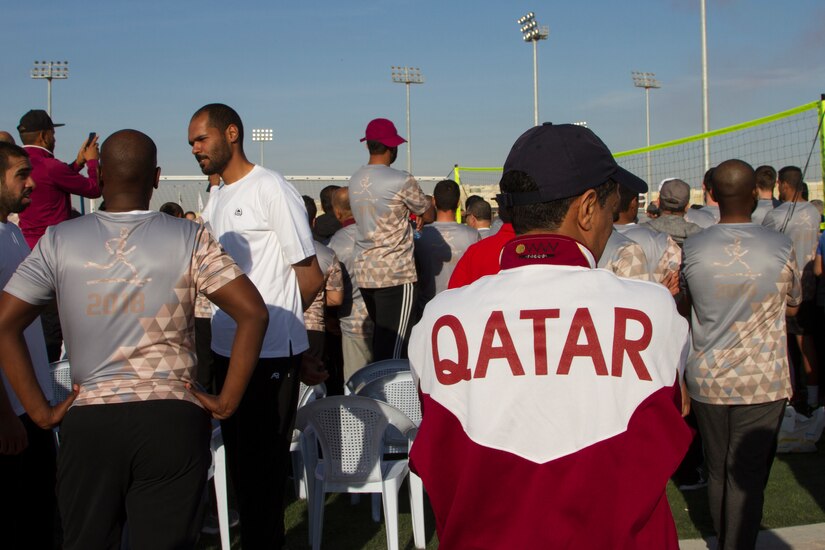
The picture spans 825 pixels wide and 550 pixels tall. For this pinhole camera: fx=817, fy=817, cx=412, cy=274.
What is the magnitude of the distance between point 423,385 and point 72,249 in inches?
68.8

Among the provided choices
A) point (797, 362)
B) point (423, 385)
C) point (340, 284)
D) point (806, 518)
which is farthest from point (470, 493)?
point (797, 362)

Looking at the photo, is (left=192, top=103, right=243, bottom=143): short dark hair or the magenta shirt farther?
the magenta shirt

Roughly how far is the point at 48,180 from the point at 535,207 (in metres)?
5.31

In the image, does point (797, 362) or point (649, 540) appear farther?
point (797, 362)

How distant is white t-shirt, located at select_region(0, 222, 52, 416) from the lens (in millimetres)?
3768

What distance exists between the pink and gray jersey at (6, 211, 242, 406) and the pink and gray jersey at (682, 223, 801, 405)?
9.15ft

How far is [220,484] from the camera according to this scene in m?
4.96

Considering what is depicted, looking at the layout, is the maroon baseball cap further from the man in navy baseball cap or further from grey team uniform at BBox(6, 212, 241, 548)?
the man in navy baseball cap

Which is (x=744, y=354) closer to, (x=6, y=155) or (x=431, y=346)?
(x=431, y=346)

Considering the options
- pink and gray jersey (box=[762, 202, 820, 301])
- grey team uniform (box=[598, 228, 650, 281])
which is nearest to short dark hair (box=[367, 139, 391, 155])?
grey team uniform (box=[598, 228, 650, 281])

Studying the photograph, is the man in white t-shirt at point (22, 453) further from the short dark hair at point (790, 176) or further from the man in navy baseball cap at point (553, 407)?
the short dark hair at point (790, 176)

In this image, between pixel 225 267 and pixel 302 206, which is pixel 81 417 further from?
pixel 302 206

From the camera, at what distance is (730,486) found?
4.47 meters

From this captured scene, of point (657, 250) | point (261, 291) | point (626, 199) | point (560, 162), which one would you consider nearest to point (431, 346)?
point (560, 162)
